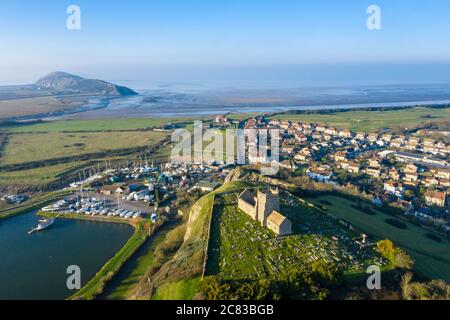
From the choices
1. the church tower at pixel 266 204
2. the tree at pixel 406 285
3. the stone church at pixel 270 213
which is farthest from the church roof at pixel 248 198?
the tree at pixel 406 285

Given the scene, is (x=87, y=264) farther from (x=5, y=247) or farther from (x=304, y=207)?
(x=304, y=207)

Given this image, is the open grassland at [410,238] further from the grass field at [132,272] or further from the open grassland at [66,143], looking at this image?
the open grassland at [66,143]

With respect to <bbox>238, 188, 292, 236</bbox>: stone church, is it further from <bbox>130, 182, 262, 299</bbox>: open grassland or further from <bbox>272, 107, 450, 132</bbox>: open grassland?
<bbox>272, 107, 450, 132</bbox>: open grassland

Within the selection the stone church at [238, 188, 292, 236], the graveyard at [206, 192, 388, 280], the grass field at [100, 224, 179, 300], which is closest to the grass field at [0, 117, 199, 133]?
the grass field at [100, 224, 179, 300]

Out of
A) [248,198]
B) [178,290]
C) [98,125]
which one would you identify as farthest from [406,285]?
[98,125]

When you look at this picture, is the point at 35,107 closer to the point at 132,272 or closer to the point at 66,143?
the point at 66,143

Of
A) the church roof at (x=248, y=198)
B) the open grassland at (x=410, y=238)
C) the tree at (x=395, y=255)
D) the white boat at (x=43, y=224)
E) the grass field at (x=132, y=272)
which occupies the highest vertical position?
the church roof at (x=248, y=198)
